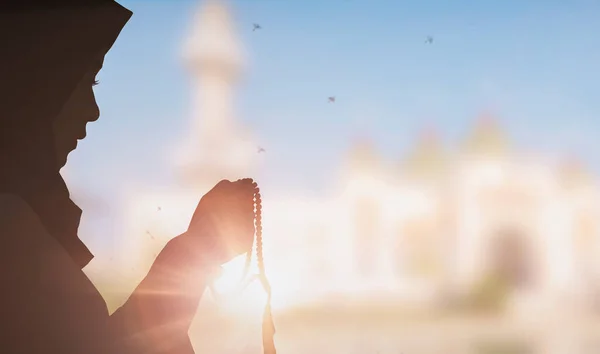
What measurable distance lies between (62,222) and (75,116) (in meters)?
0.55

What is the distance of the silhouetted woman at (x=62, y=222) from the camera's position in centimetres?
256

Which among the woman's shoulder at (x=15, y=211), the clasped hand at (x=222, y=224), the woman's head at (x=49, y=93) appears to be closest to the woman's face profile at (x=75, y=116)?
the woman's head at (x=49, y=93)

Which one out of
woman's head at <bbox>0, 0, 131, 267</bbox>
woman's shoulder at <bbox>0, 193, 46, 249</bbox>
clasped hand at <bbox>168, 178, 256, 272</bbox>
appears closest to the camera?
woman's shoulder at <bbox>0, 193, 46, 249</bbox>

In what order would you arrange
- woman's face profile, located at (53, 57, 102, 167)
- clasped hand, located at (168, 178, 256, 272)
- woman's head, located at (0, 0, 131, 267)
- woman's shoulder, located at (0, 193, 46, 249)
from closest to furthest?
woman's shoulder, located at (0, 193, 46, 249)
woman's head, located at (0, 0, 131, 267)
woman's face profile, located at (53, 57, 102, 167)
clasped hand, located at (168, 178, 256, 272)

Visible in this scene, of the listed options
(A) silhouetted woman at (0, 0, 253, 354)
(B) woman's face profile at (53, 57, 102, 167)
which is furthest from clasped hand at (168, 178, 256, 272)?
(B) woman's face profile at (53, 57, 102, 167)

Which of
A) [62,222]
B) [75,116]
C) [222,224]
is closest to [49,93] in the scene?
[75,116]

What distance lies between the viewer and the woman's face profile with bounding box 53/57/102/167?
3.09 meters

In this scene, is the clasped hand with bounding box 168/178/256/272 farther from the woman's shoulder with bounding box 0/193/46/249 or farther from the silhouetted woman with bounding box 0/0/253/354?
the woman's shoulder with bounding box 0/193/46/249

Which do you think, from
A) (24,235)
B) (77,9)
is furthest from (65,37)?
(24,235)

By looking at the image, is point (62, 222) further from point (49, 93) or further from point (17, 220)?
point (49, 93)

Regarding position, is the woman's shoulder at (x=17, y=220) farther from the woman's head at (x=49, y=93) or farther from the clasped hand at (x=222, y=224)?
the clasped hand at (x=222, y=224)

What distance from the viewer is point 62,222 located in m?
3.09

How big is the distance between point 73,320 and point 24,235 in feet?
1.36

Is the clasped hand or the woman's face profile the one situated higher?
the woman's face profile
